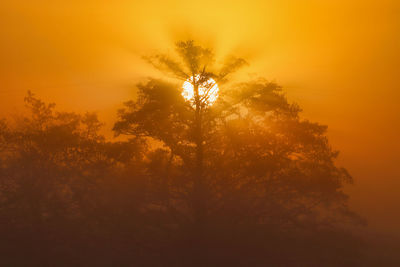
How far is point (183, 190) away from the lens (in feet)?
54.1

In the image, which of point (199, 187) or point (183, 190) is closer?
point (199, 187)

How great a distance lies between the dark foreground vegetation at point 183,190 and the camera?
15.9 metres

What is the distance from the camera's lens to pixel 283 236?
16141mm

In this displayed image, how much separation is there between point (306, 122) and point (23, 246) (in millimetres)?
12827

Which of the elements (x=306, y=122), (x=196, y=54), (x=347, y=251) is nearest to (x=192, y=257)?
(x=347, y=251)

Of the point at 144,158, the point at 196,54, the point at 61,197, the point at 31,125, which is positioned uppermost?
the point at 196,54

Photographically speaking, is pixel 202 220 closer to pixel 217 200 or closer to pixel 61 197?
pixel 217 200

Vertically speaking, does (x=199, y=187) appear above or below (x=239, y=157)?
below

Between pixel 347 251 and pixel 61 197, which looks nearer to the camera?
pixel 347 251

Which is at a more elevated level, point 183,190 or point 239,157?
point 239,157

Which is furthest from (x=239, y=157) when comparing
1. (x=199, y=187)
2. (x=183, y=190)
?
(x=183, y=190)

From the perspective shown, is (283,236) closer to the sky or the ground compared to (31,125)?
closer to the ground

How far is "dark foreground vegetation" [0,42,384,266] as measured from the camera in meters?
15.9

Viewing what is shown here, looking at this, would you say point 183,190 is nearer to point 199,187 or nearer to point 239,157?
point 199,187
